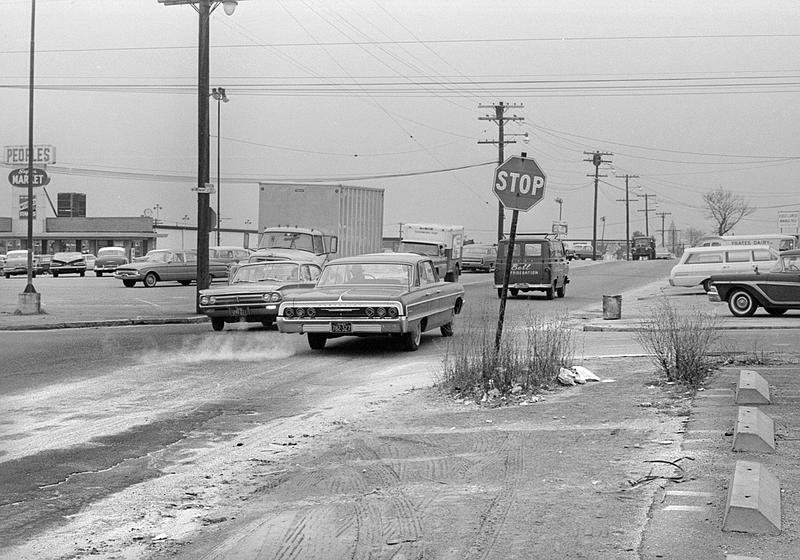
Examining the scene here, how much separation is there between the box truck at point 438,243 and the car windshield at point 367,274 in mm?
24116

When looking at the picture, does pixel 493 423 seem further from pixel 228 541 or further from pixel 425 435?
pixel 228 541

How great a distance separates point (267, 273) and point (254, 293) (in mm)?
1490

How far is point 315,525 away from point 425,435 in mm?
2826

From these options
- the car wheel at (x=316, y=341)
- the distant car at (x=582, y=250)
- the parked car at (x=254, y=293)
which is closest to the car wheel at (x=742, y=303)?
the parked car at (x=254, y=293)

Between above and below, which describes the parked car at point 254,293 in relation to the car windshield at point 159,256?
below

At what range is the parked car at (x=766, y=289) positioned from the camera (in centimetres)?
2236

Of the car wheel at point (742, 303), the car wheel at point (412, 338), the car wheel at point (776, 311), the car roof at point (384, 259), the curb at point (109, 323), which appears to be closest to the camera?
the car wheel at point (412, 338)

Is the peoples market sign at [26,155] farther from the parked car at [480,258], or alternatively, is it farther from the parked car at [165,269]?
the parked car at [480,258]

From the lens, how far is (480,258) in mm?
62812

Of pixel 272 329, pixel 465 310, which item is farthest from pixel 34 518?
pixel 465 310

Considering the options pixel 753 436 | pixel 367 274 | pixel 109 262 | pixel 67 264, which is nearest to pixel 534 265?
pixel 367 274

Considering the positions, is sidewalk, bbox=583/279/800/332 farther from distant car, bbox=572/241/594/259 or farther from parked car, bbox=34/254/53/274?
distant car, bbox=572/241/594/259

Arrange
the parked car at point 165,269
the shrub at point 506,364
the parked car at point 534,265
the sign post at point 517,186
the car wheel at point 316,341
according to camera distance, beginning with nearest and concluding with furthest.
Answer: the shrub at point 506,364
the sign post at point 517,186
the car wheel at point 316,341
the parked car at point 534,265
the parked car at point 165,269

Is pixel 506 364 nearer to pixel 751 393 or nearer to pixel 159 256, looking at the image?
pixel 751 393
